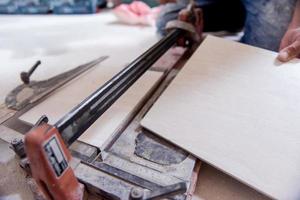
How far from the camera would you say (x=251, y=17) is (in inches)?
46.8

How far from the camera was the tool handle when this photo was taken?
309 millimetres

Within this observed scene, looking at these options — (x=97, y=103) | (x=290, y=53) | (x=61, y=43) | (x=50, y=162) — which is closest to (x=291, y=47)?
(x=290, y=53)

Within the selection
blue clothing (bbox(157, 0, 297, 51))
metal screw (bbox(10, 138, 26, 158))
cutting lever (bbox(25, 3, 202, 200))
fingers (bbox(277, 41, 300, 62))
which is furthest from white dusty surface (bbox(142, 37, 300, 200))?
blue clothing (bbox(157, 0, 297, 51))

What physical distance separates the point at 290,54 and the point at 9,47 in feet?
4.24

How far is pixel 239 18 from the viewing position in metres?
1.52

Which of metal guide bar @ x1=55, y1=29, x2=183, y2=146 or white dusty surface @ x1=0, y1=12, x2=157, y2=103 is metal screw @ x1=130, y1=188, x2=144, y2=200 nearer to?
metal guide bar @ x1=55, y1=29, x2=183, y2=146

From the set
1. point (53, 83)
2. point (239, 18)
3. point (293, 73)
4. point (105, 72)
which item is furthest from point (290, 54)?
point (239, 18)

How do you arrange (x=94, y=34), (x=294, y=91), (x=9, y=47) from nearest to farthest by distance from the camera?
(x=294, y=91), (x=9, y=47), (x=94, y=34)

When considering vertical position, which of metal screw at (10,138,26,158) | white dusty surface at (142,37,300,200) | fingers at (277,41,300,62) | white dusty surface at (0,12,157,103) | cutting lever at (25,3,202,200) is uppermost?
cutting lever at (25,3,202,200)

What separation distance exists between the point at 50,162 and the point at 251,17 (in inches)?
46.7

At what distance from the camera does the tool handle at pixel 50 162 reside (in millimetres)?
309

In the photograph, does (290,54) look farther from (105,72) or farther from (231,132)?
(105,72)

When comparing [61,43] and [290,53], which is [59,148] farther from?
[61,43]

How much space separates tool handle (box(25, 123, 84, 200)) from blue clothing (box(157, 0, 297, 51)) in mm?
983
